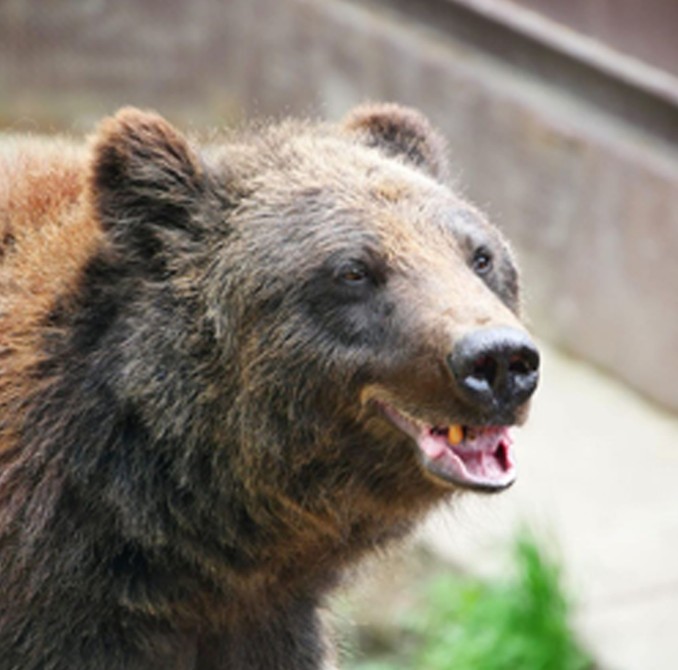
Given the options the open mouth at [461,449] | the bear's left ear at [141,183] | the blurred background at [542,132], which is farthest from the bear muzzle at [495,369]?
the blurred background at [542,132]

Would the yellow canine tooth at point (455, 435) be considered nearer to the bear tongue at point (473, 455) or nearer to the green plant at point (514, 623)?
the bear tongue at point (473, 455)

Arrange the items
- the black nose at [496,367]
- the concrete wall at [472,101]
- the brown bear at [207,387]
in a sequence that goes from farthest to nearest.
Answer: the concrete wall at [472,101], the brown bear at [207,387], the black nose at [496,367]

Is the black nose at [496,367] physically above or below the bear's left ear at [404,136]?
above

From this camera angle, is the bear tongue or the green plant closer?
the bear tongue

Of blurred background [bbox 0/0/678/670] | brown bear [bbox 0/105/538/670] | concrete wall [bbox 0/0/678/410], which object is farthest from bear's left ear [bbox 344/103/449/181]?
concrete wall [bbox 0/0/678/410]

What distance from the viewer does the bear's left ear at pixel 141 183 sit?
5406 mm

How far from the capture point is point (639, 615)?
838 centimetres

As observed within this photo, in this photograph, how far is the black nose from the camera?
474cm

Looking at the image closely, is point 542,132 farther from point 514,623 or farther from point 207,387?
point 207,387

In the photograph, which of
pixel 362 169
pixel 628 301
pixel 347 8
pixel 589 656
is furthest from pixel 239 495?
pixel 347 8

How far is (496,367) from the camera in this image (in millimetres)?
4777

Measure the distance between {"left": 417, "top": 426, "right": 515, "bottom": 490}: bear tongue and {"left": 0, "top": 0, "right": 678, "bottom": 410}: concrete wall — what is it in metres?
4.57

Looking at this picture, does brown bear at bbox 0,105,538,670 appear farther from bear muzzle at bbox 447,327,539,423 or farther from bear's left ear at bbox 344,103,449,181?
bear's left ear at bbox 344,103,449,181

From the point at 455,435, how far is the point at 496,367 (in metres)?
0.33
